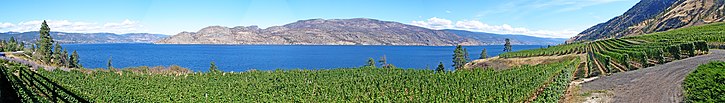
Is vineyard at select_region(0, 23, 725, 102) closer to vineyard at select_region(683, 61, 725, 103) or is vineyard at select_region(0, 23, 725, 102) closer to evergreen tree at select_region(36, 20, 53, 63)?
vineyard at select_region(683, 61, 725, 103)

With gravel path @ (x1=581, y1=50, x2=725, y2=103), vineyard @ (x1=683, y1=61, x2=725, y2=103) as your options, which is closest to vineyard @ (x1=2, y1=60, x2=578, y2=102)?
gravel path @ (x1=581, y1=50, x2=725, y2=103)

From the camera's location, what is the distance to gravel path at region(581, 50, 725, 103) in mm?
26281

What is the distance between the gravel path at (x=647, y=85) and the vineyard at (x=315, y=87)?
3.13m

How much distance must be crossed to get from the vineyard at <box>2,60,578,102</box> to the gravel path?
3128 millimetres

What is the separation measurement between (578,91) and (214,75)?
29.2m

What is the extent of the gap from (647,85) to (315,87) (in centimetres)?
2219

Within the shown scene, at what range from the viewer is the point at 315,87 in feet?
110

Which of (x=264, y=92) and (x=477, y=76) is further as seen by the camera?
(x=477, y=76)

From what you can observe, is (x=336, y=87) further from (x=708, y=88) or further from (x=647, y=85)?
(x=708, y=88)

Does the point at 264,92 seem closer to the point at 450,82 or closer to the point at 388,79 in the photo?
the point at 388,79

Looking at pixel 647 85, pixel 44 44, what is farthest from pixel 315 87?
pixel 44 44

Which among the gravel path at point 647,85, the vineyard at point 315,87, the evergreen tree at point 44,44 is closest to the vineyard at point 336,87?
the vineyard at point 315,87

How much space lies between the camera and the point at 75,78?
37219 mm

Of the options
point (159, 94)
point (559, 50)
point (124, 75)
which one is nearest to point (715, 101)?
point (159, 94)
